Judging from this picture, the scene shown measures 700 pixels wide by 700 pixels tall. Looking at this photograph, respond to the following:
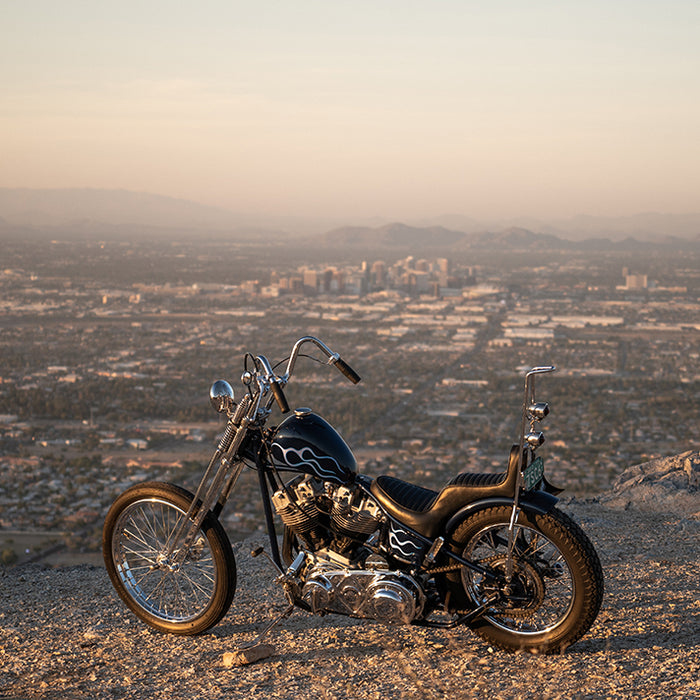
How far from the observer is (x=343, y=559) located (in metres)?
4.66

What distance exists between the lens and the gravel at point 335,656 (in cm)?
431

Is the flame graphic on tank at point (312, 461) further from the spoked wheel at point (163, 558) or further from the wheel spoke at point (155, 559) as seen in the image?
the wheel spoke at point (155, 559)

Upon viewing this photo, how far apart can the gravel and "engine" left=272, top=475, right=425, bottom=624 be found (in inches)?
12.2

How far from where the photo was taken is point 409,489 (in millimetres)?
4738

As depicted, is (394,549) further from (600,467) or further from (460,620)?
(600,467)

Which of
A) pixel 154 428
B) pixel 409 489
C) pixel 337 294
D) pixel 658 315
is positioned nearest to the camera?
pixel 409 489

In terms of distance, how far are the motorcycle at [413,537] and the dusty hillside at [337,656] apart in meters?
0.22

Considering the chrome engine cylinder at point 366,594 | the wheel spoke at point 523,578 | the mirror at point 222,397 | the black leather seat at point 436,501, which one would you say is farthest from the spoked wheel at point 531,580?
the mirror at point 222,397

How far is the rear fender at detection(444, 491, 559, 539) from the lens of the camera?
444 centimetres

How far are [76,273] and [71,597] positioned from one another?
8917cm

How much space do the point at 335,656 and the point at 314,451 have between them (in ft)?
3.73

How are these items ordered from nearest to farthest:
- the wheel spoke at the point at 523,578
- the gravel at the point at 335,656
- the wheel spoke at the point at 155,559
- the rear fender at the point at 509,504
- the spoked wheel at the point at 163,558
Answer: the gravel at the point at 335,656 < the rear fender at the point at 509,504 < the wheel spoke at the point at 523,578 < the spoked wheel at the point at 163,558 < the wheel spoke at the point at 155,559

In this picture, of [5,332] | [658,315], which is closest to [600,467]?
[5,332]

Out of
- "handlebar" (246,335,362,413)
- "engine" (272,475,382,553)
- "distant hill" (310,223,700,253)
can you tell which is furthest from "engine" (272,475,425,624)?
"distant hill" (310,223,700,253)
